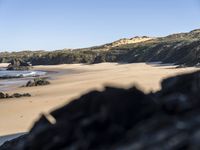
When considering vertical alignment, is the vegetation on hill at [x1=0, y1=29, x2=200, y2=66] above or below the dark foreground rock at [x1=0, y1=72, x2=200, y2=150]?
below

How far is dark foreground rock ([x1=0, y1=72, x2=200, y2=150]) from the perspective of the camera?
5.40m

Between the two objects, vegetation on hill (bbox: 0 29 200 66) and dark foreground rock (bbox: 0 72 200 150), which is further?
vegetation on hill (bbox: 0 29 200 66)

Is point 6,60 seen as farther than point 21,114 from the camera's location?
Yes

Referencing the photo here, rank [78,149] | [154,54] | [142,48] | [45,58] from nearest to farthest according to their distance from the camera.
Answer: [78,149], [154,54], [142,48], [45,58]

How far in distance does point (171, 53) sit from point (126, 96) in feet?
207

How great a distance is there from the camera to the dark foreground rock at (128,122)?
Result: 5398 millimetres

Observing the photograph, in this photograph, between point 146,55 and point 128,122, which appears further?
point 146,55

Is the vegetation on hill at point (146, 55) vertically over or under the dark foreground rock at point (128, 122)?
under

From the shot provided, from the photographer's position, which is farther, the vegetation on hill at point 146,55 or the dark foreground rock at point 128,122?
the vegetation on hill at point 146,55

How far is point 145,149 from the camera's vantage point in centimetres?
527

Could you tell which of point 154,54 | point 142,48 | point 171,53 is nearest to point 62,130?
point 171,53

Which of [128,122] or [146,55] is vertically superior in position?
[128,122]

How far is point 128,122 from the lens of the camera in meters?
6.11

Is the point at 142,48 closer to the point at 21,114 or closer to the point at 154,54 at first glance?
the point at 154,54
